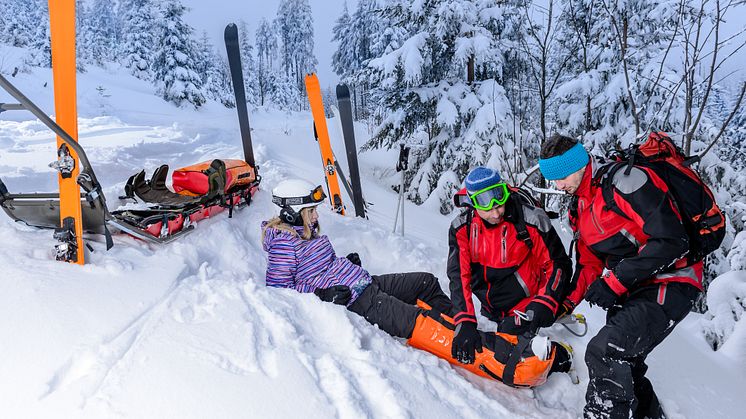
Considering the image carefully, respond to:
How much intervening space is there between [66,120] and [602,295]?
139 inches

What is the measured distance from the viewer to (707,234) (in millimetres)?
2229

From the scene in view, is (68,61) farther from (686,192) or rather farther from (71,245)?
(686,192)

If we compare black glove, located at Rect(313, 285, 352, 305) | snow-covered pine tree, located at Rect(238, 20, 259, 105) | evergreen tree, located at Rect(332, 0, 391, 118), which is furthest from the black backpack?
snow-covered pine tree, located at Rect(238, 20, 259, 105)

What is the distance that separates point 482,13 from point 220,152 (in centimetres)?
647

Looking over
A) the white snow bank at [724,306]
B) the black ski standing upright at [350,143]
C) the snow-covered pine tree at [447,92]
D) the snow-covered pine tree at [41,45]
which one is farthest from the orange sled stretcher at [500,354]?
the snow-covered pine tree at [41,45]

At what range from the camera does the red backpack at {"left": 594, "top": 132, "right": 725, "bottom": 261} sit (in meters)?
2.23

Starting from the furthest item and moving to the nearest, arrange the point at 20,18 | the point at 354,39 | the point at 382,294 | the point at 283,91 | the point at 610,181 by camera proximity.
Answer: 1. the point at 283,91
2. the point at 20,18
3. the point at 354,39
4. the point at 382,294
5. the point at 610,181

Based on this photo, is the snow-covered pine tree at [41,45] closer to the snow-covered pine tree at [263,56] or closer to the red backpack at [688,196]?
the red backpack at [688,196]

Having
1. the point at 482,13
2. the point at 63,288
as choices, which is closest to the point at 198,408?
the point at 63,288

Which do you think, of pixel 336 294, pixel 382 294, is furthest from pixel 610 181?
pixel 336 294

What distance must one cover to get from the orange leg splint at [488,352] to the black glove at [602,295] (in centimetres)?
54

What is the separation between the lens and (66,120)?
2.97 metres

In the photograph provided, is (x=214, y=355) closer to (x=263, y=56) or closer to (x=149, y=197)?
(x=149, y=197)

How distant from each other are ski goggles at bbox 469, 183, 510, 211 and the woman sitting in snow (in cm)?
84
